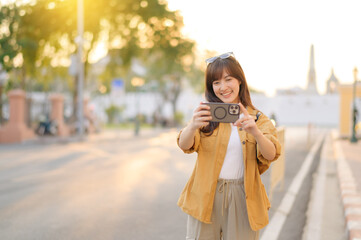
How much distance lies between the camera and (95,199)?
22.4ft

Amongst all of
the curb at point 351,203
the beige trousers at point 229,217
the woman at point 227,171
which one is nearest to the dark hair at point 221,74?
the woman at point 227,171

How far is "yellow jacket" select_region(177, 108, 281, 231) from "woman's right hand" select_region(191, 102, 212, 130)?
149mm

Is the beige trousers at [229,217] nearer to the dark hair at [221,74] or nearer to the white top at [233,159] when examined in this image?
the white top at [233,159]

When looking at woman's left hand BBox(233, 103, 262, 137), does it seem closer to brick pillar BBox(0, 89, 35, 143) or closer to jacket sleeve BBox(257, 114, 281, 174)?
jacket sleeve BBox(257, 114, 281, 174)

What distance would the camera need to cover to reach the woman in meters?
2.52

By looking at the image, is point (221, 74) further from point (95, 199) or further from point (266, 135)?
point (95, 199)

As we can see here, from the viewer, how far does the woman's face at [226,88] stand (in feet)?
8.37

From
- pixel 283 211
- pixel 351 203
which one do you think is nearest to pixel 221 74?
pixel 283 211

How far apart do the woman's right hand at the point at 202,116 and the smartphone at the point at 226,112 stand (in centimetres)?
3

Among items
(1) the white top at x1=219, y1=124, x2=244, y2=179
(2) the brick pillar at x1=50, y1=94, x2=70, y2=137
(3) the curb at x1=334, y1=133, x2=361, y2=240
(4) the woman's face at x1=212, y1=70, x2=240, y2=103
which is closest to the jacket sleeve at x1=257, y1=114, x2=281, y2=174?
(1) the white top at x1=219, y1=124, x2=244, y2=179

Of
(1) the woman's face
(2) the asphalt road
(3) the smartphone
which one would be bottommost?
(2) the asphalt road

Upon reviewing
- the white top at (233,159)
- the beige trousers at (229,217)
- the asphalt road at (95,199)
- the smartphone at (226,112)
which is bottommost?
the asphalt road at (95,199)

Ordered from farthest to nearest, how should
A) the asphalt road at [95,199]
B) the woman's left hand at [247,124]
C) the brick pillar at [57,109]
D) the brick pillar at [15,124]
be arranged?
the brick pillar at [57,109], the brick pillar at [15,124], the asphalt road at [95,199], the woman's left hand at [247,124]

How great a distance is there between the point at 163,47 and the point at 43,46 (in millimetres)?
6956
